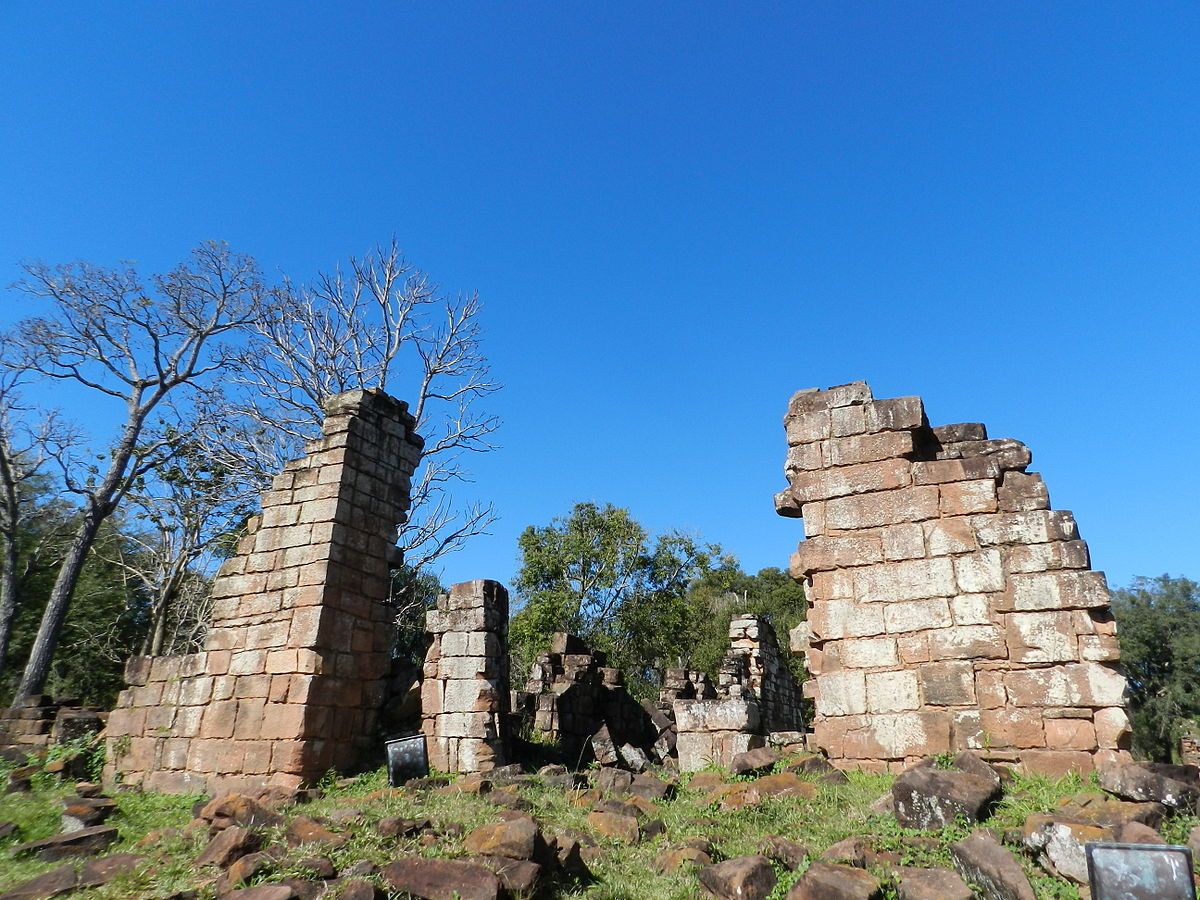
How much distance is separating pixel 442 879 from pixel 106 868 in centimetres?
287

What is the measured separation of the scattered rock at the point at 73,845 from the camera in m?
5.95

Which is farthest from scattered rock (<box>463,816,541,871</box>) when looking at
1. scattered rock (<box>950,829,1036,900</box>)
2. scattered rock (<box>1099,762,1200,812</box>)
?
scattered rock (<box>1099,762,1200,812</box>)

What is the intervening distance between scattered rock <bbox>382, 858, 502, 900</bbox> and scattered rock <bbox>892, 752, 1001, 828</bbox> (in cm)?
289

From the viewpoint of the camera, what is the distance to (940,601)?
6.91m

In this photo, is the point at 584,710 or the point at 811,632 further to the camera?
the point at 584,710

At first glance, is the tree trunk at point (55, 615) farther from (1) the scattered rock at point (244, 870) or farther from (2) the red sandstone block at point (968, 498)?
(2) the red sandstone block at point (968, 498)

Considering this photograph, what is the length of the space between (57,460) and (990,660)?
22154 mm

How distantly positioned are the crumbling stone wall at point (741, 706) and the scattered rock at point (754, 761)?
305 millimetres

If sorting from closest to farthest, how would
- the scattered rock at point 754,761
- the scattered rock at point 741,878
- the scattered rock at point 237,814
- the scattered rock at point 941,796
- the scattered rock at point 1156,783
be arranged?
1. the scattered rock at point 741,878
2. the scattered rock at point 1156,783
3. the scattered rock at point 941,796
4. the scattered rock at point 237,814
5. the scattered rock at point 754,761

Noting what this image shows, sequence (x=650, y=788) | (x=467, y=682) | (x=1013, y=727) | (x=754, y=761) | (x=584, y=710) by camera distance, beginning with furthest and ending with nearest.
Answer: (x=584, y=710) → (x=467, y=682) → (x=754, y=761) → (x=650, y=788) → (x=1013, y=727)

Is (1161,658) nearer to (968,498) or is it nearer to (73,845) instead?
(968,498)

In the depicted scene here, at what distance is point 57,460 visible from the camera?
19719 millimetres

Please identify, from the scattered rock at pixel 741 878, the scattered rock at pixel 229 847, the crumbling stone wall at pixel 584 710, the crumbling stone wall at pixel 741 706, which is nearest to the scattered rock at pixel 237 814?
the scattered rock at pixel 229 847

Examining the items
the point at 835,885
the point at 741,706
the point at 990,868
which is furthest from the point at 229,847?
the point at 741,706
